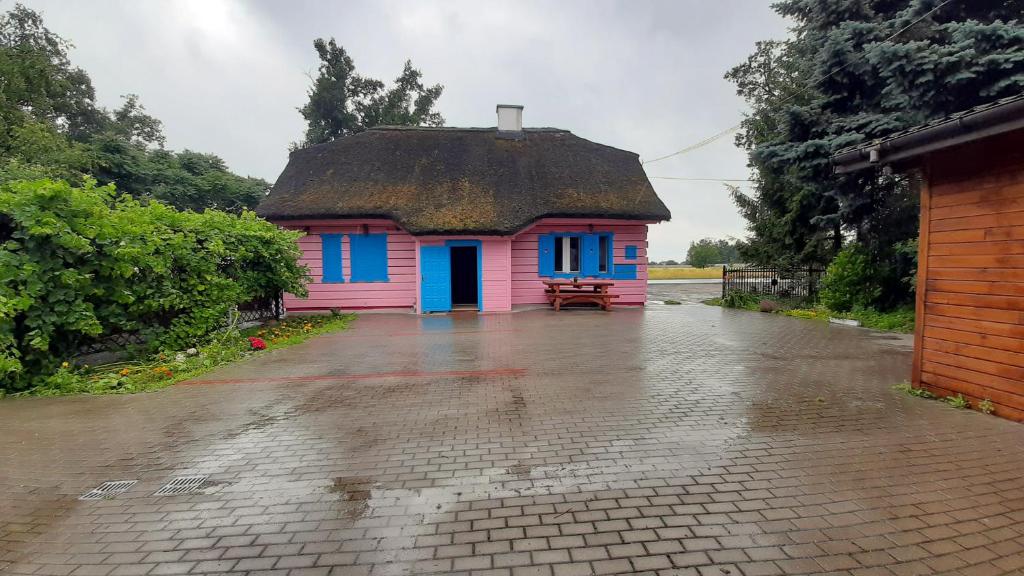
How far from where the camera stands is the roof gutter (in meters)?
3.89

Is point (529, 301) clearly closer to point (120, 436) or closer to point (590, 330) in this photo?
point (590, 330)

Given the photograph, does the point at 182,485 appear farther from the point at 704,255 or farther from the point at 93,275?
the point at 704,255

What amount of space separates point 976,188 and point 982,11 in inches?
Result: 406

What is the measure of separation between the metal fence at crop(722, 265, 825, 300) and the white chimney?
10030 millimetres

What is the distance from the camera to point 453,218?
13.9m

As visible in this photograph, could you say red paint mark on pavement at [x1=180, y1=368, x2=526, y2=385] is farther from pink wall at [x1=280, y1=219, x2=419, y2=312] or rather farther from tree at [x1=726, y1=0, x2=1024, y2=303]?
tree at [x1=726, y1=0, x2=1024, y2=303]

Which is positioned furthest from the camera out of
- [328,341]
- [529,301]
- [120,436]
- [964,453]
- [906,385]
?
[529,301]

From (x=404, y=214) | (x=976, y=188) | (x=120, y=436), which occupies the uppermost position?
(x=404, y=214)

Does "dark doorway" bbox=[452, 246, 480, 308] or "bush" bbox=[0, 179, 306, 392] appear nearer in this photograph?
"bush" bbox=[0, 179, 306, 392]

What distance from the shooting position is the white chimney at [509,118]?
18.2 metres

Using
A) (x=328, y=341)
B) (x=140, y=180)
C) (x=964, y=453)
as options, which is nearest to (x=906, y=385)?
(x=964, y=453)

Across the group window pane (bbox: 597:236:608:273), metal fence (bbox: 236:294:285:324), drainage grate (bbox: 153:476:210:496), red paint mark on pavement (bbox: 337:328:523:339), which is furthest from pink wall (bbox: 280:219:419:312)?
drainage grate (bbox: 153:476:210:496)

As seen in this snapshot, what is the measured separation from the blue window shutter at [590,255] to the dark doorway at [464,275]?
465 centimetres

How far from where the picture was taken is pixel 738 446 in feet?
12.8
